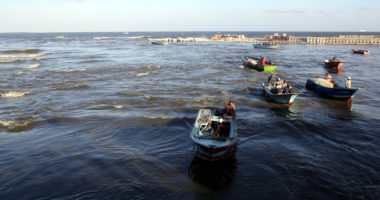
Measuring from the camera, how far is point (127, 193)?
406 inches

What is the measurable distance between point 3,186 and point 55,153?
9.51 ft

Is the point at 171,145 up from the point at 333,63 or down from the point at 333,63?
down

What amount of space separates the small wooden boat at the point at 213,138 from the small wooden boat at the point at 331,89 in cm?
1332

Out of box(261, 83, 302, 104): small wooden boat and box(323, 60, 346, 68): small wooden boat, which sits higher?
box(323, 60, 346, 68): small wooden boat

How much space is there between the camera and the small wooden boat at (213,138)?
11477 millimetres

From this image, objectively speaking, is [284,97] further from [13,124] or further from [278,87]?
[13,124]

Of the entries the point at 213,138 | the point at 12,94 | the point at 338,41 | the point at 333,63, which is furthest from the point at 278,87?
the point at 338,41

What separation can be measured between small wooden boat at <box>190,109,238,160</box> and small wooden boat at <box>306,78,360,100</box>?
524 inches

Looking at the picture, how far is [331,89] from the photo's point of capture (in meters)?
22.7

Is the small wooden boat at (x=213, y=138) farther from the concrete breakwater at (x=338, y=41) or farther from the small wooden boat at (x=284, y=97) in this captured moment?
the concrete breakwater at (x=338, y=41)

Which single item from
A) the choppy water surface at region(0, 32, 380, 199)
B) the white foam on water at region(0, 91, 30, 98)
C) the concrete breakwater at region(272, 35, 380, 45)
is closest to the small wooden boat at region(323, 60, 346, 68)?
the choppy water surface at region(0, 32, 380, 199)

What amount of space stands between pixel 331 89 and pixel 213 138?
630 inches

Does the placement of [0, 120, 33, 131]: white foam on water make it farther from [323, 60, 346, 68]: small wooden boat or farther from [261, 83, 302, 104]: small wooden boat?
[323, 60, 346, 68]: small wooden boat

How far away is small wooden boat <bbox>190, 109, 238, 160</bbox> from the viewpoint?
1148 centimetres
